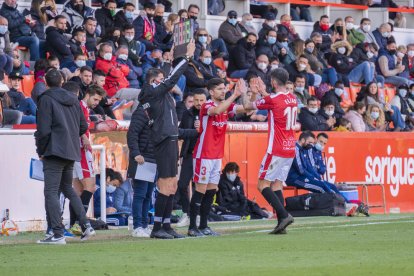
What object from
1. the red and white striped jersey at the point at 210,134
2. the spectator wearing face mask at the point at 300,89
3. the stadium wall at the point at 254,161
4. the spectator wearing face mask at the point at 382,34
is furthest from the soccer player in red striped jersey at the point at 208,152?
the spectator wearing face mask at the point at 382,34

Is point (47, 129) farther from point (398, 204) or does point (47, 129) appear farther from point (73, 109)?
point (398, 204)

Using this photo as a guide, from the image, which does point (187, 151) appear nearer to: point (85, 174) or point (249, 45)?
point (85, 174)

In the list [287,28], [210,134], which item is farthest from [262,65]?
[210,134]

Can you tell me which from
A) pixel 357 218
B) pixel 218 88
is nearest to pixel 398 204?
pixel 357 218

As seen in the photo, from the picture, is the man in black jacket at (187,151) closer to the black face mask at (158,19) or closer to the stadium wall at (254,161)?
the stadium wall at (254,161)

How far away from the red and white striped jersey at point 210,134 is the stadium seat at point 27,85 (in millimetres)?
6366

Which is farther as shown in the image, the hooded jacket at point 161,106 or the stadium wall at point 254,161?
the stadium wall at point 254,161

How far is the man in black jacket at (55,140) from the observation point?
14.1m

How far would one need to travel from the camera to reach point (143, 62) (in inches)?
966

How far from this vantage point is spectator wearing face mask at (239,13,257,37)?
28.1 meters

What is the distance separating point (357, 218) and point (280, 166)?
488cm

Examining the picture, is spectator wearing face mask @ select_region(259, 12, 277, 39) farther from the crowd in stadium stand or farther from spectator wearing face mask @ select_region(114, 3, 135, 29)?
spectator wearing face mask @ select_region(114, 3, 135, 29)

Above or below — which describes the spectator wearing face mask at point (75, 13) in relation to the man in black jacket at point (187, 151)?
above

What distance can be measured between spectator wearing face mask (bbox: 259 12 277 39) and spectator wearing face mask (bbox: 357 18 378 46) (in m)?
3.26
